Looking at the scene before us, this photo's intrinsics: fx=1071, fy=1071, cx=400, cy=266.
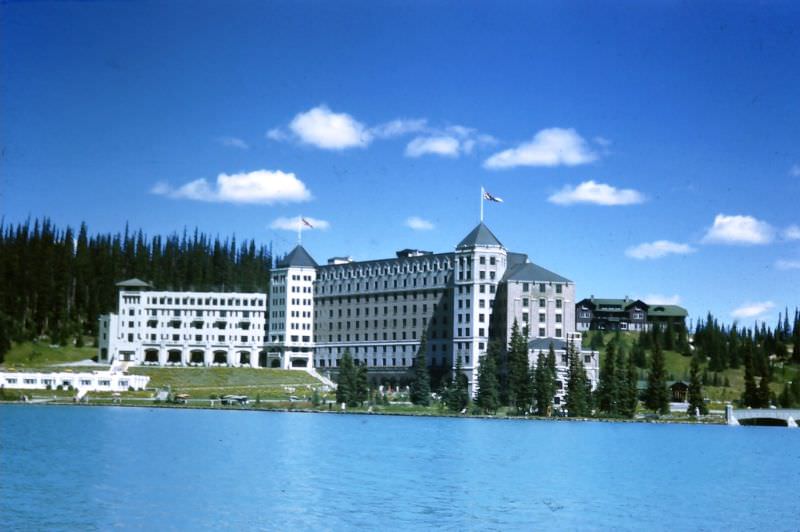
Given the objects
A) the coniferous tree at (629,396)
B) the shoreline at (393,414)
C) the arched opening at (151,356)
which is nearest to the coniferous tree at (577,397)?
the shoreline at (393,414)

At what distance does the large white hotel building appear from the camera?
16162 cm

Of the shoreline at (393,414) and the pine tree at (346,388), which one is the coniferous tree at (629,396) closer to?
the shoreline at (393,414)

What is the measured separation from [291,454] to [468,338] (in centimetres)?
10082

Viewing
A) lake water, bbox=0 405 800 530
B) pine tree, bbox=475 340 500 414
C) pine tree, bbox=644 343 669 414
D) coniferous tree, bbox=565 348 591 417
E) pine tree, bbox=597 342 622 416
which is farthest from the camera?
pine tree, bbox=644 343 669 414

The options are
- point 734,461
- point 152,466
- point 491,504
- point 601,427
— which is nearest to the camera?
point 491,504

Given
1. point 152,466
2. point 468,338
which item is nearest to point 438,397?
point 468,338

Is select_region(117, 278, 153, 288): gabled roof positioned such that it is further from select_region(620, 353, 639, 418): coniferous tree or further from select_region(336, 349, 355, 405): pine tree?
select_region(620, 353, 639, 418): coniferous tree

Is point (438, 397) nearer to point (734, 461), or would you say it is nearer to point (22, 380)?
point (22, 380)

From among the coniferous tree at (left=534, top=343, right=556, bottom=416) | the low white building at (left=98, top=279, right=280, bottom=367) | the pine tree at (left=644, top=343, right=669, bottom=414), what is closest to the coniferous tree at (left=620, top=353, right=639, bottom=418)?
the pine tree at (left=644, top=343, right=669, bottom=414)

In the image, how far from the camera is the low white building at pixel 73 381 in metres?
142

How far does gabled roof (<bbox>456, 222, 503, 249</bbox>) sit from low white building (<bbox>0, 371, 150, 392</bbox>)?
52.9 metres

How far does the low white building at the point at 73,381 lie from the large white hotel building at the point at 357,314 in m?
27.4

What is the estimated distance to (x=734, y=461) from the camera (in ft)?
233

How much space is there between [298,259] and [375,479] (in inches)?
5551
